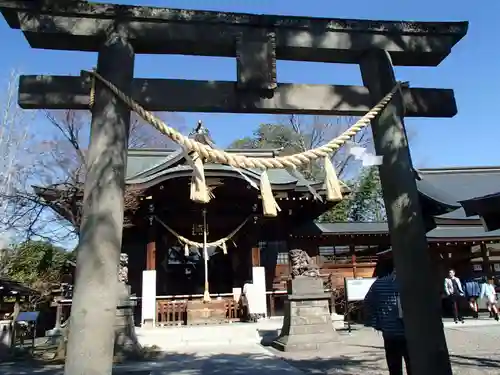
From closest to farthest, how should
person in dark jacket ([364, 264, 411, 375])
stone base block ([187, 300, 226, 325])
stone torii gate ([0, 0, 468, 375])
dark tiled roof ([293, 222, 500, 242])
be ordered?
stone torii gate ([0, 0, 468, 375]) → person in dark jacket ([364, 264, 411, 375]) → stone base block ([187, 300, 226, 325]) → dark tiled roof ([293, 222, 500, 242])

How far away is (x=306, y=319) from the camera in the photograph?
9.18 m

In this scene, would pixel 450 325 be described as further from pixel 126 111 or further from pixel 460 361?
pixel 126 111

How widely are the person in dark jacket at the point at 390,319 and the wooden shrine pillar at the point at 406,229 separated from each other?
687 millimetres

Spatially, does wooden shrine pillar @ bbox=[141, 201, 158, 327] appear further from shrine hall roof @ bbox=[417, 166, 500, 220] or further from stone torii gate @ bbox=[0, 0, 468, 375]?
shrine hall roof @ bbox=[417, 166, 500, 220]

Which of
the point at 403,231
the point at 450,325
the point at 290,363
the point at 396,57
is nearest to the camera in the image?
the point at 403,231

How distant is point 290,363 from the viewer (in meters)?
7.33

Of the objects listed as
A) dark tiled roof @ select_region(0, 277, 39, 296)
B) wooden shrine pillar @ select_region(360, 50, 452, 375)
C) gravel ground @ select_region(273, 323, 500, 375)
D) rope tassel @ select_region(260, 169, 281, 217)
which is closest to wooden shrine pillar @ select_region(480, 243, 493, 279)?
gravel ground @ select_region(273, 323, 500, 375)

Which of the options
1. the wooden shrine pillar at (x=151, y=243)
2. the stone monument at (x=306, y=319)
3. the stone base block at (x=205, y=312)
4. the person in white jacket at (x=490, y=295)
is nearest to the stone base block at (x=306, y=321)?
the stone monument at (x=306, y=319)

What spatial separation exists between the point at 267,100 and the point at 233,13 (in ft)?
2.87

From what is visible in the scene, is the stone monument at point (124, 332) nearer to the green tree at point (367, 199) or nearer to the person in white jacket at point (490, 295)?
the person in white jacket at point (490, 295)

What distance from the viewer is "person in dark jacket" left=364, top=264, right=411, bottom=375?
164 inches

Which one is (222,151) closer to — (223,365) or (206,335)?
(223,365)

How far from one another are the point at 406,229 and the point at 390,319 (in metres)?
1.19

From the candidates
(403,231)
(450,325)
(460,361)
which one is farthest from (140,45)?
(450,325)
